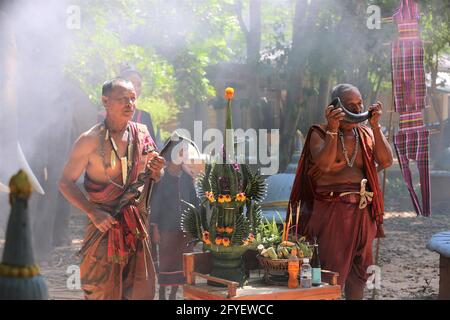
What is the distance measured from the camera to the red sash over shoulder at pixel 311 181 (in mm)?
5191

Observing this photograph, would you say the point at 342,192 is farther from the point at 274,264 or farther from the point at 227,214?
the point at 227,214

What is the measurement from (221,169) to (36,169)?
4.26 m

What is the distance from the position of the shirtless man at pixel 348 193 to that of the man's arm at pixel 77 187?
1.52 m

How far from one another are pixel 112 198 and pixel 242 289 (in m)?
0.95

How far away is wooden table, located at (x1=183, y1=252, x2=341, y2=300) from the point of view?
439 centimetres

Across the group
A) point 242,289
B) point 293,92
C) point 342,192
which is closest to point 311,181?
point 342,192

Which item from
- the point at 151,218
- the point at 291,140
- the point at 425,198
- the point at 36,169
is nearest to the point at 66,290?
the point at 151,218

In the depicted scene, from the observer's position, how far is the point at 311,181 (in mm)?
5289

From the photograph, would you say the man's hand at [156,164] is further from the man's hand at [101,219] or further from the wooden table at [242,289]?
the wooden table at [242,289]

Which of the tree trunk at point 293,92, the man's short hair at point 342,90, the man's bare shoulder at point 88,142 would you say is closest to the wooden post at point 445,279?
the man's short hair at point 342,90

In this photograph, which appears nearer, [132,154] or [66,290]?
[132,154]

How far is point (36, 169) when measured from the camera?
8383mm

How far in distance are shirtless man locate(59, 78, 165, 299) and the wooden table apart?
0.27 meters

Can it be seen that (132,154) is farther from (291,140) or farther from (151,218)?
(291,140)
